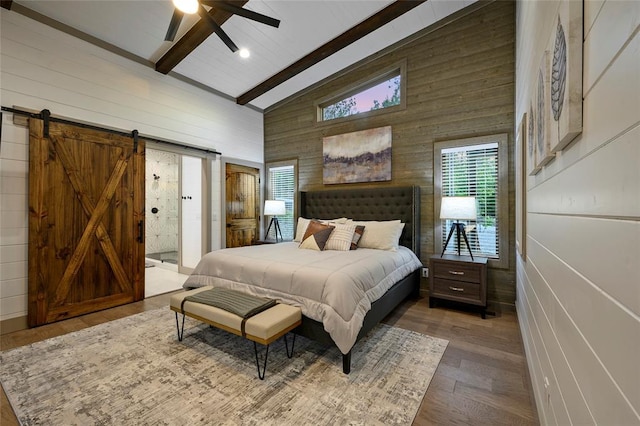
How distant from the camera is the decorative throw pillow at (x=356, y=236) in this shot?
3.71 meters

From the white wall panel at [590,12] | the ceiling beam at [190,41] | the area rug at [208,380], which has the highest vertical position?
the ceiling beam at [190,41]

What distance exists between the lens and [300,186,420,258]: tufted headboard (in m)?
4.05

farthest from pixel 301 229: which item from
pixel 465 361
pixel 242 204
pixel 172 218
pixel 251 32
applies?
pixel 172 218

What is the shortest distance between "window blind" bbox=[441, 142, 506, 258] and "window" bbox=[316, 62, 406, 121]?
126 centimetres

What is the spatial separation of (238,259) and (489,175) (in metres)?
3.44

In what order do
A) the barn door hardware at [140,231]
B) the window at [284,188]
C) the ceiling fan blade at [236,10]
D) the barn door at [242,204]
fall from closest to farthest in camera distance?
the ceiling fan blade at [236,10] < the barn door hardware at [140,231] < the barn door at [242,204] < the window at [284,188]

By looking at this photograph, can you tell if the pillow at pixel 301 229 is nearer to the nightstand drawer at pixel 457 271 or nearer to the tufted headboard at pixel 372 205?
the tufted headboard at pixel 372 205

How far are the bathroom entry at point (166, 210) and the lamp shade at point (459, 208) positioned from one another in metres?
4.65

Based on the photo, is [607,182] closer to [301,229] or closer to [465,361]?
[465,361]

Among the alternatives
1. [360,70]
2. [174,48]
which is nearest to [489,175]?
[360,70]

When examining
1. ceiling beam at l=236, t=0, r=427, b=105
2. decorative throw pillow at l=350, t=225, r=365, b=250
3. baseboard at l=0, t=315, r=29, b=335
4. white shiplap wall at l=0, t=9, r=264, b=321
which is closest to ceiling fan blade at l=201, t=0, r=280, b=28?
ceiling beam at l=236, t=0, r=427, b=105

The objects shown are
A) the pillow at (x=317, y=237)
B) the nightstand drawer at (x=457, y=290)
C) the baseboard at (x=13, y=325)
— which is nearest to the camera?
the baseboard at (x=13, y=325)

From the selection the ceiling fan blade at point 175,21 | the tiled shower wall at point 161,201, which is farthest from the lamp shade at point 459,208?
the tiled shower wall at point 161,201

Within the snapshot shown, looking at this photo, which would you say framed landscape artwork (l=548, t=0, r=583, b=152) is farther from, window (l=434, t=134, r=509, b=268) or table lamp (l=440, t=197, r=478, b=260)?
window (l=434, t=134, r=509, b=268)
